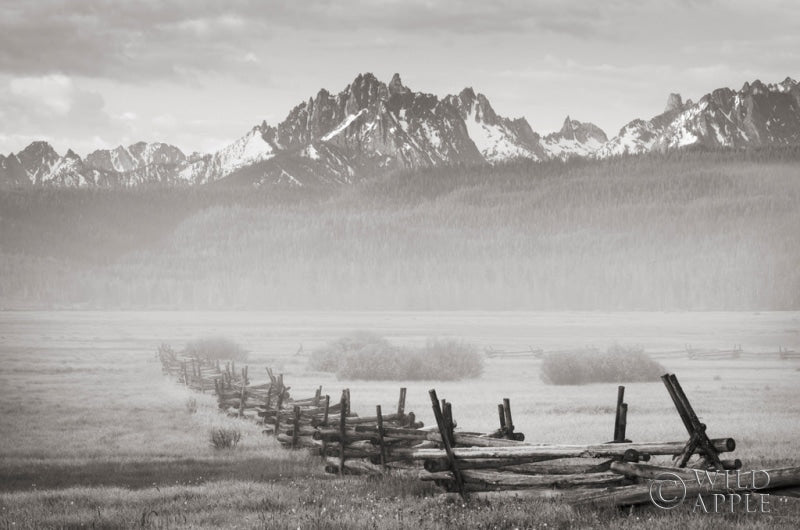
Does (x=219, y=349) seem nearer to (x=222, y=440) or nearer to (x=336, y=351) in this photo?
(x=336, y=351)

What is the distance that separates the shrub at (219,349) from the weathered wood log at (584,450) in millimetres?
67418

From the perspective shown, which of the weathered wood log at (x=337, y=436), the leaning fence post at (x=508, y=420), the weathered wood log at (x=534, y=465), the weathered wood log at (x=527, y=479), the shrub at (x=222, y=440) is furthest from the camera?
the shrub at (x=222, y=440)

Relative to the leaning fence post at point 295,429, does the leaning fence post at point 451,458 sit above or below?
above

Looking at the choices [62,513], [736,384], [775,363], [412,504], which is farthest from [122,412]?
[775,363]

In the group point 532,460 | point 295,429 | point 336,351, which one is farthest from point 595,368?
point 532,460

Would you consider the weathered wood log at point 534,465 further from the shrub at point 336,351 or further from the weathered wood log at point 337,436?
the shrub at point 336,351

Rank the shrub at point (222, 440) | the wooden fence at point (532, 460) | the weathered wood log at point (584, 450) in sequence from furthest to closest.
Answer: the shrub at point (222, 440), the weathered wood log at point (584, 450), the wooden fence at point (532, 460)

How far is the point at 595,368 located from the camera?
59406 millimetres

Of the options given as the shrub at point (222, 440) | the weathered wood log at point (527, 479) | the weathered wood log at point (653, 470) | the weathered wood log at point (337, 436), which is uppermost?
the weathered wood log at point (653, 470)

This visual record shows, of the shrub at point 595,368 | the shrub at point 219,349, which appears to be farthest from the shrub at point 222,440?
the shrub at point 219,349

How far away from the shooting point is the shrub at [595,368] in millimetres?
58206

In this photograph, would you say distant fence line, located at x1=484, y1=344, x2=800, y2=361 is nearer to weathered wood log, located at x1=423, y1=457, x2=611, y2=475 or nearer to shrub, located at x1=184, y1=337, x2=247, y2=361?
shrub, located at x1=184, y1=337, x2=247, y2=361

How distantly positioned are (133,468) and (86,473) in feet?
3.63

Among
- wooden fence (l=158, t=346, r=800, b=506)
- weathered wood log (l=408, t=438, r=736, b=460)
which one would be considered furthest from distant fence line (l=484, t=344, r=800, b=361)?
weathered wood log (l=408, t=438, r=736, b=460)
